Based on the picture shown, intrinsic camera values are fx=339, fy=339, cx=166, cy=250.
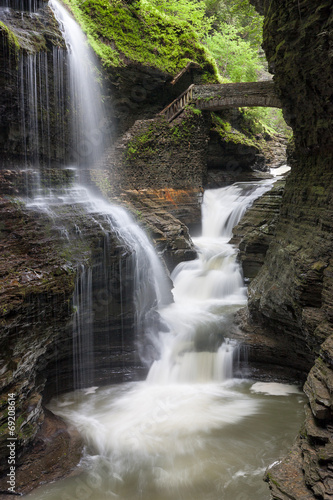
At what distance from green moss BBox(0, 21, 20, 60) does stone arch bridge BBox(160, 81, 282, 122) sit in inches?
277

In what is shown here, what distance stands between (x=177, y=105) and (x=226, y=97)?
221cm

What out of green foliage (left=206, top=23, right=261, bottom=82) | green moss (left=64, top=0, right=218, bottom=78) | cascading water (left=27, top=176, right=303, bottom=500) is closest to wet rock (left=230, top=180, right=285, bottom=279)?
cascading water (left=27, top=176, right=303, bottom=500)

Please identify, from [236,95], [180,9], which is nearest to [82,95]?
[236,95]

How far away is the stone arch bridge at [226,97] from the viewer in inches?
527

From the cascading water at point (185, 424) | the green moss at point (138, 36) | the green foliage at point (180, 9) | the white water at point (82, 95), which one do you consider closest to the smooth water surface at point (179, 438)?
the cascading water at point (185, 424)

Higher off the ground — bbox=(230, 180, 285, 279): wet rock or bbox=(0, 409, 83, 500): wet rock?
bbox=(230, 180, 285, 279): wet rock

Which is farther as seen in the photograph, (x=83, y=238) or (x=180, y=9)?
(x=180, y=9)

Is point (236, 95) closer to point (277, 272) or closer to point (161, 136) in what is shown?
point (161, 136)

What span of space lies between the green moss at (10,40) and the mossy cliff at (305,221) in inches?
245

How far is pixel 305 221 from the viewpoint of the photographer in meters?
6.61

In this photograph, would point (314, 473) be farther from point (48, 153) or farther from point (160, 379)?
point (48, 153)

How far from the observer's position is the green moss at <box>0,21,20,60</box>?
27.1ft

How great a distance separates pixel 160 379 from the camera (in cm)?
720

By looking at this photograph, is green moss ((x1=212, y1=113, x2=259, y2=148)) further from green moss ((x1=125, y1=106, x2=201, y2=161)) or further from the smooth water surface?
the smooth water surface
